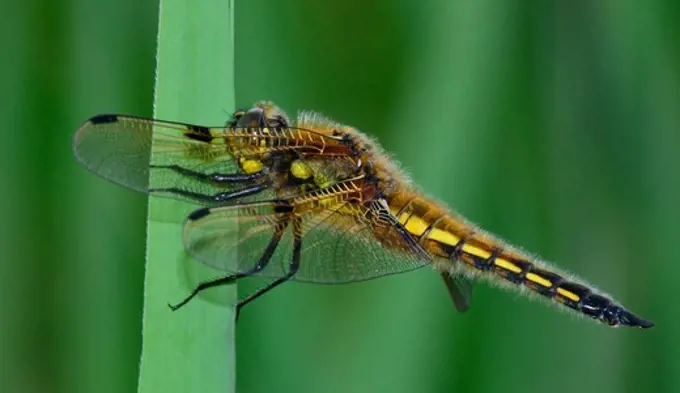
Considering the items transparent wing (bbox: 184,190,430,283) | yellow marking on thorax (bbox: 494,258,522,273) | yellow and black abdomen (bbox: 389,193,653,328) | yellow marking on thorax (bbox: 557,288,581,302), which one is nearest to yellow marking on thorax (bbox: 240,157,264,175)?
transparent wing (bbox: 184,190,430,283)

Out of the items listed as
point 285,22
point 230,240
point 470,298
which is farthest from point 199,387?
point 285,22

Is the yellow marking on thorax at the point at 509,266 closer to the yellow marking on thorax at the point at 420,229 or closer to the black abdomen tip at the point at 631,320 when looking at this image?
the yellow marking on thorax at the point at 420,229

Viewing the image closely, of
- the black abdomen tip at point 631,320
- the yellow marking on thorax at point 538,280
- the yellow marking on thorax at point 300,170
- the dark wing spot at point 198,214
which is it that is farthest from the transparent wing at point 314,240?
the black abdomen tip at point 631,320

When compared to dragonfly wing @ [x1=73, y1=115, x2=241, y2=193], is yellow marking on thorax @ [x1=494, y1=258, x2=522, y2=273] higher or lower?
lower

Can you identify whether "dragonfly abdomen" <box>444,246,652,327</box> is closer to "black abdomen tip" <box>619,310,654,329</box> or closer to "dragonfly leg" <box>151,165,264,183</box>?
"black abdomen tip" <box>619,310,654,329</box>

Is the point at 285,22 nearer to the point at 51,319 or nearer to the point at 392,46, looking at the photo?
the point at 392,46

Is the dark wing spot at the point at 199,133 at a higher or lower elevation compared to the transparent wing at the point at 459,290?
higher

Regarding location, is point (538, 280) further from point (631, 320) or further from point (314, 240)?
point (314, 240)
